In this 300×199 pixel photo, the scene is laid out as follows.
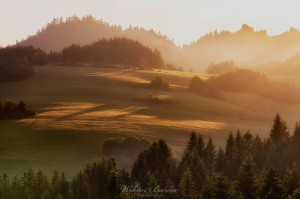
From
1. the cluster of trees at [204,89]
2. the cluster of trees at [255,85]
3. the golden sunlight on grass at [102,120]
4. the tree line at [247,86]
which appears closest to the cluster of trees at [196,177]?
the golden sunlight on grass at [102,120]

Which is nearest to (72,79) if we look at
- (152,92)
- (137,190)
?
(152,92)

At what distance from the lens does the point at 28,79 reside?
15688 centimetres

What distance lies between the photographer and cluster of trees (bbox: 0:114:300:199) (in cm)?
4182

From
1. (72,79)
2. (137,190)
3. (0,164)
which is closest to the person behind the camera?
(137,190)

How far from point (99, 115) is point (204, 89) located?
6281cm

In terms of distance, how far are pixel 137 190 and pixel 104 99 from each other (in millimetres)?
90261

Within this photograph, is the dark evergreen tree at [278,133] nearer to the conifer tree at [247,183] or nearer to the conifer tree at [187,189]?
the conifer tree at [247,183]

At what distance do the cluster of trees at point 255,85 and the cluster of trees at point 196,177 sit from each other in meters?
104

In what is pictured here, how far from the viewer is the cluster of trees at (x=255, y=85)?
556ft

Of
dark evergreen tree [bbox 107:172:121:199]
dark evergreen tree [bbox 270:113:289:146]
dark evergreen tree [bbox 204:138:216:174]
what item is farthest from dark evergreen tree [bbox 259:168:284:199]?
dark evergreen tree [bbox 270:113:289:146]

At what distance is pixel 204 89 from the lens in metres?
163

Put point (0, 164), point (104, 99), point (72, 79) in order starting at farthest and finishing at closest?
point (72, 79), point (104, 99), point (0, 164)

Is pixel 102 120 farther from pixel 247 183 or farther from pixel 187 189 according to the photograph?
pixel 247 183

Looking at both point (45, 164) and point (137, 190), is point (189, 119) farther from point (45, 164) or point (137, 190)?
point (137, 190)
